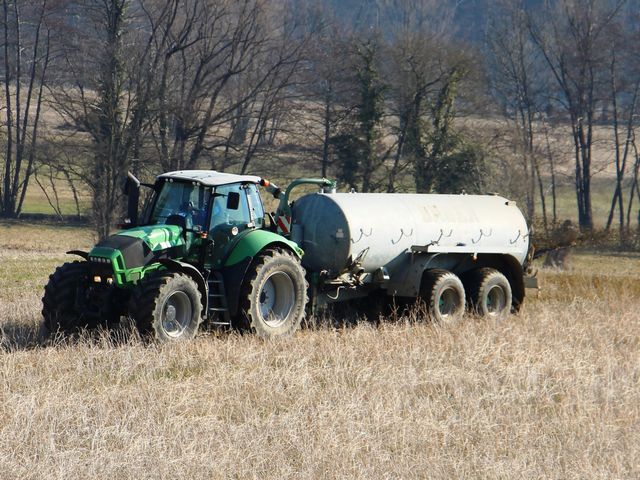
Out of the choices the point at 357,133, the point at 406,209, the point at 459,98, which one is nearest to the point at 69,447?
the point at 406,209

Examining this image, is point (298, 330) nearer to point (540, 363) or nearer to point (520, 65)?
point (540, 363)

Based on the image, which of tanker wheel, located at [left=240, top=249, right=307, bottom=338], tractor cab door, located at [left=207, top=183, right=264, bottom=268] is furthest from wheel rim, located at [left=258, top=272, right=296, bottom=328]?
tractor cab door, located at [left=207, top=183, right=264, bottom=268]

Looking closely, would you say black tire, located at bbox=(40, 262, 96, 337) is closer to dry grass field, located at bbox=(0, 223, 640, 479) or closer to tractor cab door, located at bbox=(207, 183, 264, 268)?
dry grass field, located at bbox=(0, 223, 640, 479)

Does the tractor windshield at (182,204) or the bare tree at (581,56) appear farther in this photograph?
the bare tree at (581,56)

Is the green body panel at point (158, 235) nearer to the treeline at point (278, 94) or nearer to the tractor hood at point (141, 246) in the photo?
the tractor hood at point (141, 246)

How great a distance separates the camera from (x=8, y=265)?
2048cm

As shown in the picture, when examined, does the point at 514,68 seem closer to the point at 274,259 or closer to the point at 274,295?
the point at 274,295

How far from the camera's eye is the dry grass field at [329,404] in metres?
6.57

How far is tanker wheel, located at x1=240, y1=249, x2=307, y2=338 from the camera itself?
1109 cm

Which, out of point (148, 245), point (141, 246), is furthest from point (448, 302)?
point (141, 246)

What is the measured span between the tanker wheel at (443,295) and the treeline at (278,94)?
18.4 m

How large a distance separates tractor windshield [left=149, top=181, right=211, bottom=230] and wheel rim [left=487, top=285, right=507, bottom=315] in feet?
15.9

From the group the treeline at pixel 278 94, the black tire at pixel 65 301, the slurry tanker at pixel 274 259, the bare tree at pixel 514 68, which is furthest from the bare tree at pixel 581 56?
the black tire at pixel 65 301

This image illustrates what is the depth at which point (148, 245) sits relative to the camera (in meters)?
10.6
